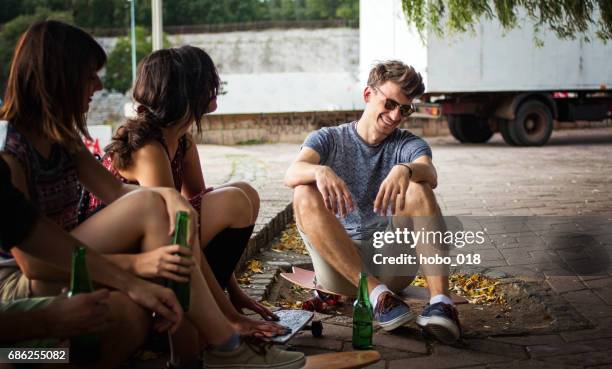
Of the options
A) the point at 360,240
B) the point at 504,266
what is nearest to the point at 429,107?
the point at 504,266

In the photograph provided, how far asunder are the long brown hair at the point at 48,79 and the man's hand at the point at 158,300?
0.53 meters

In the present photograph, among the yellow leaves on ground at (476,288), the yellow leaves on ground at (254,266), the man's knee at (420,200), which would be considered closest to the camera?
the man's knee at (420,200)

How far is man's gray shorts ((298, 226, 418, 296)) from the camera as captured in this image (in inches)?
152

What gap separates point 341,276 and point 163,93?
131 centimetres

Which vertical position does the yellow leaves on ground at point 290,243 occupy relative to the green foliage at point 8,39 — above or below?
below

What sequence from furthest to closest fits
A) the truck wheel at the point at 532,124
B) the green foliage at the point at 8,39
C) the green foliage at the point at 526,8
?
1. the green foliage at the point at 8,39
2. the truck wheel at the point at 532,124
3. the green foliage at the point at 526,8

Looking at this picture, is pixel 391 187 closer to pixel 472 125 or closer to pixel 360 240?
pixel 360 240

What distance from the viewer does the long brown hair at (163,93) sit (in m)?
3.13

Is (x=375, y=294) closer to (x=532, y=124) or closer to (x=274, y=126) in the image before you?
(x=532, y=124)

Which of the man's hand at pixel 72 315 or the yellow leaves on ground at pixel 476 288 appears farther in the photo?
the yellow leaves on ground at pixel 476 288

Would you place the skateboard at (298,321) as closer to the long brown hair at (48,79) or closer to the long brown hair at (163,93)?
the long brown hair at (163,93)

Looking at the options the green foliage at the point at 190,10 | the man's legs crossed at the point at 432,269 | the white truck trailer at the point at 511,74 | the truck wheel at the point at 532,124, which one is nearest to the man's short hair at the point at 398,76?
the man's legs crossed at the point at 432,269

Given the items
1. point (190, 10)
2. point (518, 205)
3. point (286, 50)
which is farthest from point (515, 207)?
point (190, 10)

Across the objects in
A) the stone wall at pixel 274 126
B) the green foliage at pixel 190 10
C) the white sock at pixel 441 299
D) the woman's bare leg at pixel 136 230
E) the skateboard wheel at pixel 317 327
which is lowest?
the stone wall at pixel 274 126
